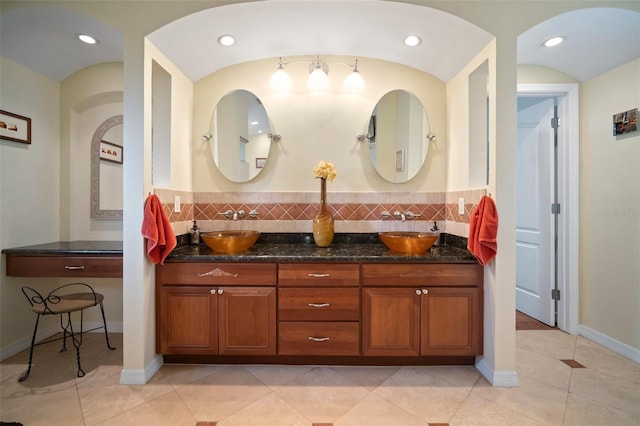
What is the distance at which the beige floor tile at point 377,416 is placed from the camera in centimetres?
165

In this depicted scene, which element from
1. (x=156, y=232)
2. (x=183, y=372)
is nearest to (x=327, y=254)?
(x=156, y=232)

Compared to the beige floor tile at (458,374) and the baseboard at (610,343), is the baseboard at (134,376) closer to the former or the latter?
the beige floor tile at (458,374)

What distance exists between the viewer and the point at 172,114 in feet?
7.68

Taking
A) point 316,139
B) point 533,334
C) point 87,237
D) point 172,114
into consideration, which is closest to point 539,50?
point 316,139

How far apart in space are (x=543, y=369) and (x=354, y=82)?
2.57 metres

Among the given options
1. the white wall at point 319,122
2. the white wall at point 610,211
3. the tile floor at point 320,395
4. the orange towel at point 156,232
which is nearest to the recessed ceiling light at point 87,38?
the white wall at point 319,122

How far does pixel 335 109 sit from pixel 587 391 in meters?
2.62

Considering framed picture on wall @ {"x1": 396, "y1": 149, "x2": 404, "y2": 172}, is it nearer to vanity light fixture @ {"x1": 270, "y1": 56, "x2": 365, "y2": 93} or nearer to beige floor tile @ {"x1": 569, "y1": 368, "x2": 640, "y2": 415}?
vanity light fixture @ {"x1": 270, "y1": 56, "x2": 365, "y2": 93}

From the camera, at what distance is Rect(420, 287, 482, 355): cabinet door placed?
6.87ft

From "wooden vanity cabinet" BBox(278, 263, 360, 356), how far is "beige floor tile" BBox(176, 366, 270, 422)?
0.34 meters

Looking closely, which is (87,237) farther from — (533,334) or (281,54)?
(533,334)

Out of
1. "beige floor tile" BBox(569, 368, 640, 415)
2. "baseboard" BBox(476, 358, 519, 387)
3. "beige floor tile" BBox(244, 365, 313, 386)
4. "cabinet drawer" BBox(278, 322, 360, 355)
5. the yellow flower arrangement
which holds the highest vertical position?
the yellow flower arrangement

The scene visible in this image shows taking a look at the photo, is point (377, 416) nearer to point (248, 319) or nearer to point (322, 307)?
point (322, 307)

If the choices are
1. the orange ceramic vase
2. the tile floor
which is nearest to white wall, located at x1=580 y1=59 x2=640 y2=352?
the tile floor
